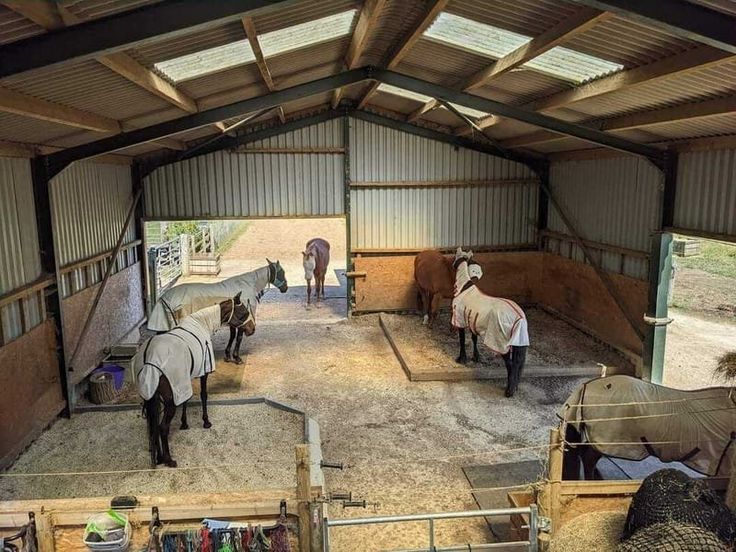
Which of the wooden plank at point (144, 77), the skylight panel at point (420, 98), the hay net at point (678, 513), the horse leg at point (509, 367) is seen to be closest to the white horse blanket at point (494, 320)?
the horse leg at point (509, 367)

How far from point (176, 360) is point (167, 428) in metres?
0.65

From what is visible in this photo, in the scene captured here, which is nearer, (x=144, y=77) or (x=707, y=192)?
(x=144, y=77)

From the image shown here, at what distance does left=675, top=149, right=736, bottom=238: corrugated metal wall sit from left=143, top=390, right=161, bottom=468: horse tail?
6106mm

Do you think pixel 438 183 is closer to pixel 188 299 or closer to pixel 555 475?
pixel 188 299

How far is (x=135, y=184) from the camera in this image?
967 centimetres

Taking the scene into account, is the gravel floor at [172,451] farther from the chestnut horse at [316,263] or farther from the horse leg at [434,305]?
the chestnut horse at [316,263]

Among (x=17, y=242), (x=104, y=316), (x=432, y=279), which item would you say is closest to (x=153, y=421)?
(x=17, y=242)

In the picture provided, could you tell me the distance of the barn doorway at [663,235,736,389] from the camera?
25.5 ft

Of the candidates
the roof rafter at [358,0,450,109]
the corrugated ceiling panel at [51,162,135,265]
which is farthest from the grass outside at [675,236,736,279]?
the corrugated ceiling panel at [51,162,135,265]

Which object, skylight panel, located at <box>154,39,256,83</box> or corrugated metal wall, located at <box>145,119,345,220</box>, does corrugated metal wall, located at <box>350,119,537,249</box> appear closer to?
corrugated metal wall, located at <box>145,119,345,220</box>

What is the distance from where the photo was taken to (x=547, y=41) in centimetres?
429

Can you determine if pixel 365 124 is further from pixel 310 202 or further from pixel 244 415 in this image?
pixel 244 415

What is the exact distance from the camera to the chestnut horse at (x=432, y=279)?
30.9 feet

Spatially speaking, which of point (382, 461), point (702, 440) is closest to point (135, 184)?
point (382, 461)
